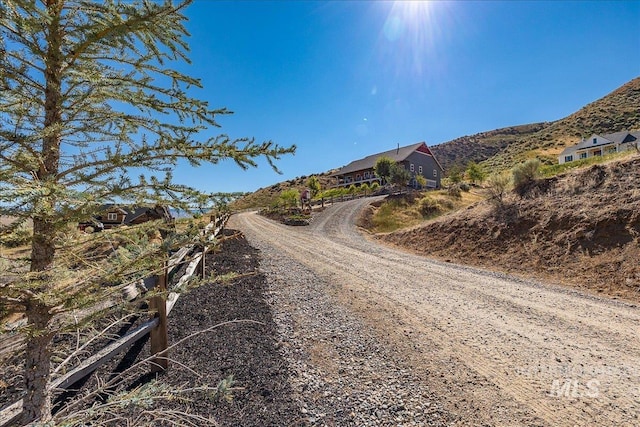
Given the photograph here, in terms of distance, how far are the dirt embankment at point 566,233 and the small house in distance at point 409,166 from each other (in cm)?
3130

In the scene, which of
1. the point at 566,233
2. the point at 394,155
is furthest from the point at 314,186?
the point at 566,233

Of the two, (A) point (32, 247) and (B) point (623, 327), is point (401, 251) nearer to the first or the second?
(B) point (623, 327)

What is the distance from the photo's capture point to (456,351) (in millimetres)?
5531

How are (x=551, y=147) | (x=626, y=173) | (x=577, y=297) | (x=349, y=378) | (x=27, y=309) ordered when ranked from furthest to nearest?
(x=551, y=147) < (x=626, y=173) < (x=577, y=297) < (x=349, y=378) < (x=27, y=309)

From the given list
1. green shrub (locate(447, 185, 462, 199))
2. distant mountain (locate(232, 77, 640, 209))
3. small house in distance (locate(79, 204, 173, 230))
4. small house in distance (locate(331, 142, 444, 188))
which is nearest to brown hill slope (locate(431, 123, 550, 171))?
distant mountain (locate(232, 77, 640, 209))

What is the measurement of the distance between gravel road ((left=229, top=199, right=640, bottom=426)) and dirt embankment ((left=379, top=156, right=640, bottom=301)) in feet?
5.27

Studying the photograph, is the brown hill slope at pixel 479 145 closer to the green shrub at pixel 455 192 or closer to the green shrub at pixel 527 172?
the green shrub at pixel 455 192

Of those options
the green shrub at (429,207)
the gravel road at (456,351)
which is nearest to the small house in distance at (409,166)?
the green shrub at (429,207)

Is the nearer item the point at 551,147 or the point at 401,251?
the point at 401,251

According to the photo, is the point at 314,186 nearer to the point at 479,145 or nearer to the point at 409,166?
the point at 409,166

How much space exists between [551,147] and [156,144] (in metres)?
78.5

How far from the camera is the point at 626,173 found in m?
12.4

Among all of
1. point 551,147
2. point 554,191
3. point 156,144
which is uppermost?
point 551,147

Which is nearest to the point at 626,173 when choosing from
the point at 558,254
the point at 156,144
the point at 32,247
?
the point at 558,254
